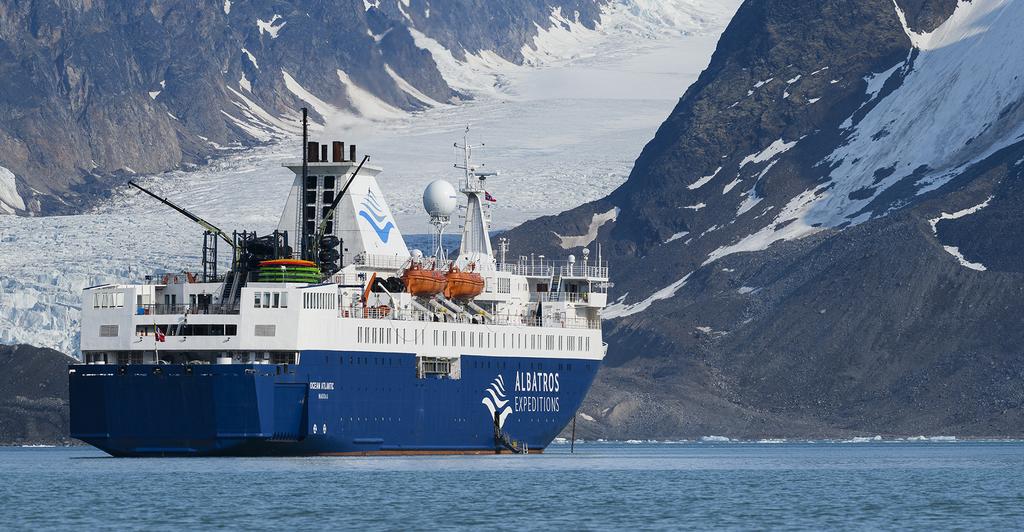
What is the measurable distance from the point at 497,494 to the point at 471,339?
90.3 feet

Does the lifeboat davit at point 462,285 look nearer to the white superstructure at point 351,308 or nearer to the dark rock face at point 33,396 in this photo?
the white superstructure at point 351,308

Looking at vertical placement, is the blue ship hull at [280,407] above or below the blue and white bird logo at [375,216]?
below

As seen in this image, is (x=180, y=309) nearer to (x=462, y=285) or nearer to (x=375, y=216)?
(x=375, y=216)

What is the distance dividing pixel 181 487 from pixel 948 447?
77837 mm

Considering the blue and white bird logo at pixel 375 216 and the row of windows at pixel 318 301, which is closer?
the row of windows at pixel 318 301

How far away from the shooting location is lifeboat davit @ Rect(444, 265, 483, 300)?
10869 centimetres

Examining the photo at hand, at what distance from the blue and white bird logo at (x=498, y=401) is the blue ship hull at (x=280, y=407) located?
0.84 m

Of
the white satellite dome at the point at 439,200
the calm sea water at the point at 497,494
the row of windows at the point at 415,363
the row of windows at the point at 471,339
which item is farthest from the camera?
the white satellite dome at the point at 439,200

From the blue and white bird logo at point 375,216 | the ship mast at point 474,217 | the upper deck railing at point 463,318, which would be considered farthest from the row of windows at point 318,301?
the ship mast at point 474,217

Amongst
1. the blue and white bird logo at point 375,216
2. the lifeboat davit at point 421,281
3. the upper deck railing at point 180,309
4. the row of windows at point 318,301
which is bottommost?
the upper deck railing at point 180,309

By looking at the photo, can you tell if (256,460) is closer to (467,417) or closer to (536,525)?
(467,417)

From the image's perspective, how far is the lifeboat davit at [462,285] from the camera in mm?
108688

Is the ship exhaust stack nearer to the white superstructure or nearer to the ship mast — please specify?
the white superstructure

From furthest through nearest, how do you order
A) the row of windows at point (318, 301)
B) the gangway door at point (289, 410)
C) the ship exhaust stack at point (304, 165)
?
the ship exhaust stack at point (304, 165) → the row of windows at point (318, 301) → the gangway door at point (289, 410)
